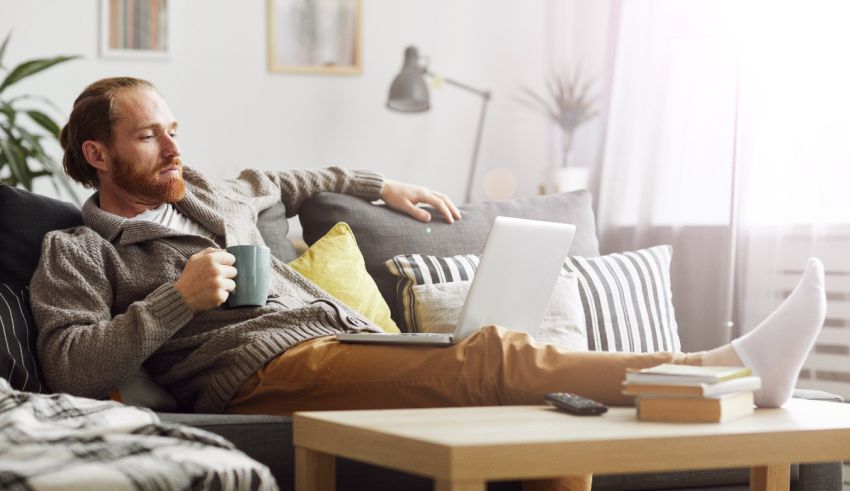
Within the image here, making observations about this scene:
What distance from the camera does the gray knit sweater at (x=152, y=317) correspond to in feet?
6.15

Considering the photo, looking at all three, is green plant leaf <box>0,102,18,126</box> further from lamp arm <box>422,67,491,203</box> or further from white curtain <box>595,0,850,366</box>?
white curtain <box>595,0,850,366</box>

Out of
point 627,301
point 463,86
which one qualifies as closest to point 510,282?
point 627,301

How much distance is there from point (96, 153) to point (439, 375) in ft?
3.34

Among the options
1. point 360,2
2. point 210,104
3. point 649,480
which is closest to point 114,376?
point 649,480

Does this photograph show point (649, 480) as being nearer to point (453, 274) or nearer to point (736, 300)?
point (453, 274)

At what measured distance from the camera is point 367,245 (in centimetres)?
247

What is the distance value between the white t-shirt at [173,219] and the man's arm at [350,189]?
0.81 ft

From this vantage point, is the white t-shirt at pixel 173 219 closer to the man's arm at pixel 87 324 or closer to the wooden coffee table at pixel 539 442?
the man's arm at pixel 87 324

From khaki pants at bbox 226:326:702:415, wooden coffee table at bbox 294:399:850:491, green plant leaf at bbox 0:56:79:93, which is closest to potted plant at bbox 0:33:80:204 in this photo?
green plant leaf at bbox 0:56:79:93

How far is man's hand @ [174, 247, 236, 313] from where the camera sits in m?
1.92

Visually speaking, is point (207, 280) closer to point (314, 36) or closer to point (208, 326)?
point (208, 326)

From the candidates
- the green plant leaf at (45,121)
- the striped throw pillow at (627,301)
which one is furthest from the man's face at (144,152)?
the green plant leaf at (45,121)

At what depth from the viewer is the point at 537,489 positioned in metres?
1.77

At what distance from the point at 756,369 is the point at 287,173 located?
1386mm
